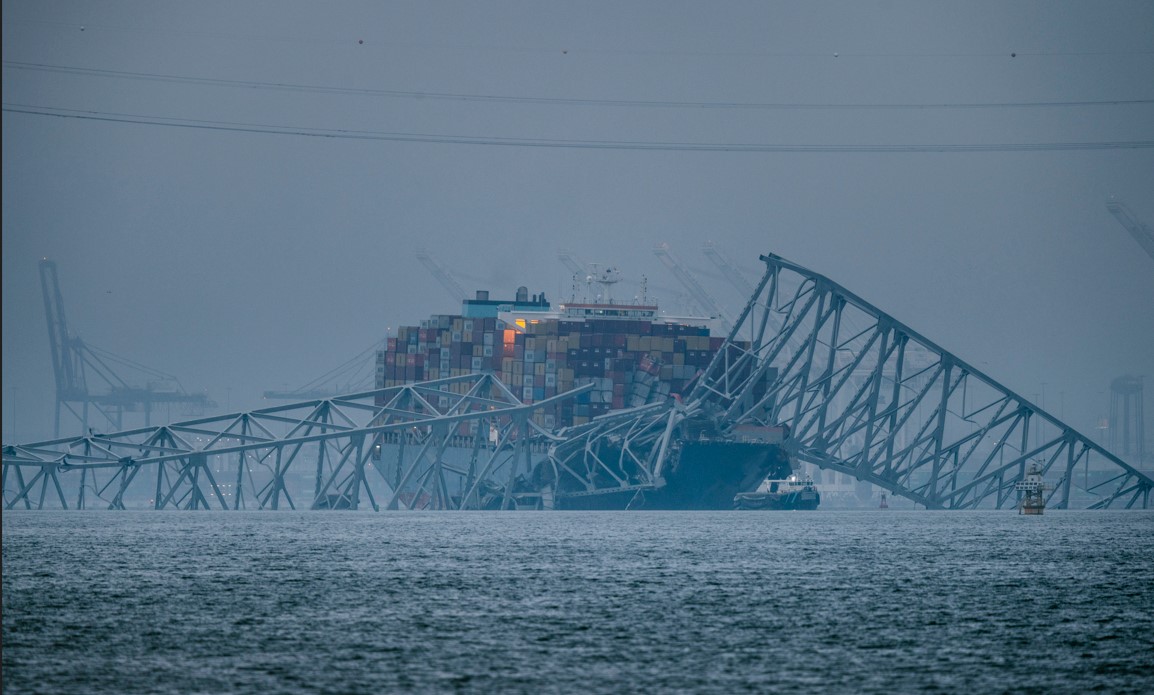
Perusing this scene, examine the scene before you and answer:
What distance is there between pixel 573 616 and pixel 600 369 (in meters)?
118

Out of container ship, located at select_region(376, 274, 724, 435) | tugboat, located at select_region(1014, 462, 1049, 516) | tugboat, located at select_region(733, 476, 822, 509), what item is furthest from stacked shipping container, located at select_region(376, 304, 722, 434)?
tugboat, located at select_region(1014, 462, 1049, 516)

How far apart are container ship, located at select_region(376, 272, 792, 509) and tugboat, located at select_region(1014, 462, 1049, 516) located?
73.7 ft

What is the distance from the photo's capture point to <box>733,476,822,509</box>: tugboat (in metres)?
141

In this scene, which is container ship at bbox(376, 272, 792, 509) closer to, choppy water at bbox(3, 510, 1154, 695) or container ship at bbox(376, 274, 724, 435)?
container ship at bbox(376, 274, 724, 435)

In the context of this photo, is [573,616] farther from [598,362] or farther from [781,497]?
[598,362]

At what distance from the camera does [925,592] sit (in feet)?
185

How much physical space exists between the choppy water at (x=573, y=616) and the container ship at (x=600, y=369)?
4368cm

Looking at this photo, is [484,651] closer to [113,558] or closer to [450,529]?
[113,558]

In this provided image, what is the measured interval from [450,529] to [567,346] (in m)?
61.3

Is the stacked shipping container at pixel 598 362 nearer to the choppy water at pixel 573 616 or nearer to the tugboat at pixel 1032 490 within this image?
the tugboat at pixel 1032 490

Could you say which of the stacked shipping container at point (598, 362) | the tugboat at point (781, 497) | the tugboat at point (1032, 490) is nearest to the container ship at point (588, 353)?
the stacked shipping container at point (598, 362)

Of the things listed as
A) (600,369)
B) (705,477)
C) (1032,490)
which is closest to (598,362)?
(600,369)

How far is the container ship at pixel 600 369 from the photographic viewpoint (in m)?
137

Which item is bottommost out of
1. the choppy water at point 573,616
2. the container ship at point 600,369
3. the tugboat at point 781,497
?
the choppy water at point 573,616
